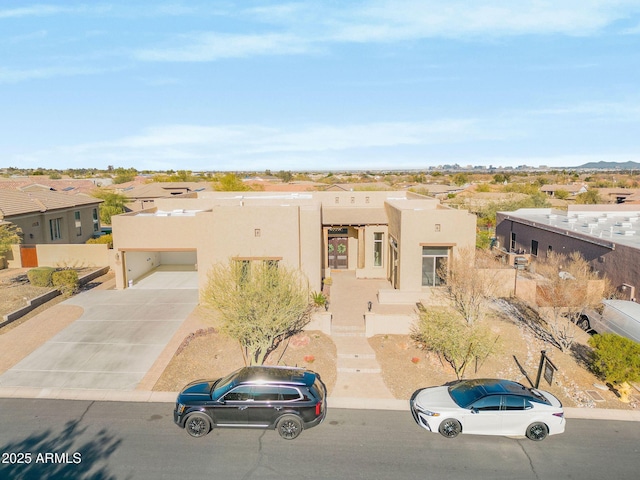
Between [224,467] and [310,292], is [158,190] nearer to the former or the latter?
[310,292]

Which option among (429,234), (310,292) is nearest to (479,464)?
(310,292)

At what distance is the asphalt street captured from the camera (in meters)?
9.15

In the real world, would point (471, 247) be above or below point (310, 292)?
above

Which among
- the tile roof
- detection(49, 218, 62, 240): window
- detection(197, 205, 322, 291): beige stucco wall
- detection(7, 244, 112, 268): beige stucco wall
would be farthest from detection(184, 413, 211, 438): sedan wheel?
detection(49, 218, 62, 240): window

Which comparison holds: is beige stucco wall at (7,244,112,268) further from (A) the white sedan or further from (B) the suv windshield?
(A) the white sedan

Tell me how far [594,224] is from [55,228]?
38052 millimetres

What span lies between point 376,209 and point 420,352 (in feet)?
41.2

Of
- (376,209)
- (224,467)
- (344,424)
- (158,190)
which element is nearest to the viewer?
(224,467)

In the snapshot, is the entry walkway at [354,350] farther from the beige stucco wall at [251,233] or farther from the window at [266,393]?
the beige stucco wall at [251,233]

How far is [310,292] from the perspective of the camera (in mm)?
18547

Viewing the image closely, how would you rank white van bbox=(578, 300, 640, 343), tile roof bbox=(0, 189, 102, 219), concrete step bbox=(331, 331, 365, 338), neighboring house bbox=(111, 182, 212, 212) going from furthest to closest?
neighboring house bbox=(111, 182, 212, 212), tile roof bbox=(0, 189, 102, 219), concrete step bbox=(331, 331, 365, 338), white van bbox=(578, 300, 640, 343)

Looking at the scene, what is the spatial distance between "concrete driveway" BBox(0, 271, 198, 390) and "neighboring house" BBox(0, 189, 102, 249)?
11.5 metres

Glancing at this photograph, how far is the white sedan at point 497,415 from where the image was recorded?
10336 mm

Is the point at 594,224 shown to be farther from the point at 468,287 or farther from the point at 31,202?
the point at 31,202
